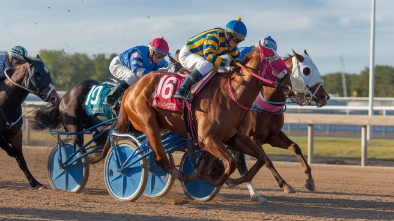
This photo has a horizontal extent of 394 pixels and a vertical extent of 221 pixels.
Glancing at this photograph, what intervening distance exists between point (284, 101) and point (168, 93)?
198cm

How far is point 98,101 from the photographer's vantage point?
10.6 metres

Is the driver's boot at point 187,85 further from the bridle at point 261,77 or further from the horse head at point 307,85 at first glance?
the horse head at point 307,85

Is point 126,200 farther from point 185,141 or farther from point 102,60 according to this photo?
point 102,60

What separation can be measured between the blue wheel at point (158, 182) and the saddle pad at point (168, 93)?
97 centimetres

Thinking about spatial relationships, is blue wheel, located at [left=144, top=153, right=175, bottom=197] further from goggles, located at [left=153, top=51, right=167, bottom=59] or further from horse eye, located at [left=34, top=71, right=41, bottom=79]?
horse eye, located at [left=34, top=71, right=41, bottom=79]

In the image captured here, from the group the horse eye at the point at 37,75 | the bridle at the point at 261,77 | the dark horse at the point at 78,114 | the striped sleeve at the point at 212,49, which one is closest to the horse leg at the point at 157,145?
the striped sleeve at the point at 212,49

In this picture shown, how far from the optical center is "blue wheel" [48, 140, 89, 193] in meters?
10.4

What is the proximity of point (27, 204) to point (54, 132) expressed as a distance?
2068mm

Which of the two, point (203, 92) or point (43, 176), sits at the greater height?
point (203, 92)

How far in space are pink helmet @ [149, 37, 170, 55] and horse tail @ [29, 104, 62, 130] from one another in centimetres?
210

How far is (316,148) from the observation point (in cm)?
1900

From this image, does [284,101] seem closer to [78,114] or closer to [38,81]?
[78,114]

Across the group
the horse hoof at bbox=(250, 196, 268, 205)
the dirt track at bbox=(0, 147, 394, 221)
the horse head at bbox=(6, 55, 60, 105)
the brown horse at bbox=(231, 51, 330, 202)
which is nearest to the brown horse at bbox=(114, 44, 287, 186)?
the brown horse at bbox=(231, 51, 330, 202)

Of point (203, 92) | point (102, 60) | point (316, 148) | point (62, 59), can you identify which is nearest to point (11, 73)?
point (203, 92)
